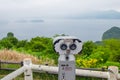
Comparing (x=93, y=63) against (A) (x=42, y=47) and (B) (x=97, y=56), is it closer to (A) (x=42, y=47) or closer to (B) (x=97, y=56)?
(B) (x=97, y=56)

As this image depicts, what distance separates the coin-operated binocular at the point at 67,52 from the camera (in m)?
6.62

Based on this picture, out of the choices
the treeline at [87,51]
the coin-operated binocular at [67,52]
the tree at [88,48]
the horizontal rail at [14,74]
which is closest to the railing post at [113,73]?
the coin-operated binocular at [67,52]

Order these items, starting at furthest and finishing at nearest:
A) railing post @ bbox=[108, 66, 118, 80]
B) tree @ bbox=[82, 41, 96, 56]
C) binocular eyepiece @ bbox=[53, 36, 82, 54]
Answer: tree @ bbox=[82, 41, 96, 56]
railing post @ bbox=[108, 66, 118, 80]
binocular eyepiece @ bbox=[53, 36, 82, 54]

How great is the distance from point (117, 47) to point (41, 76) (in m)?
11.2

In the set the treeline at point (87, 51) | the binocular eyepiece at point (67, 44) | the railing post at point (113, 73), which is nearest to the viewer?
the binocular eyepiece at point (67, 44)

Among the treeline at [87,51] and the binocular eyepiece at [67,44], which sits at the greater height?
the binocular eyepiece at [67,44]

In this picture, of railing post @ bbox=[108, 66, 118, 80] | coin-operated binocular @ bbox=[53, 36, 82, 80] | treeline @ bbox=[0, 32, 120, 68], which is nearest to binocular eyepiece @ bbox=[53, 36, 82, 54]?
coin-operated binocular @ bbox=[53, 36, 82, 80]

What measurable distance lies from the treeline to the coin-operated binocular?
7.89 m

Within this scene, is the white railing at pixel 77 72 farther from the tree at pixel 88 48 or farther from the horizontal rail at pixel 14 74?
the tree at pixel 88 48

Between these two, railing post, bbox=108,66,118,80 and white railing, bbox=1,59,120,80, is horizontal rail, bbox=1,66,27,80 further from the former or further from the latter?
railing post, bbox=108,66,118,80

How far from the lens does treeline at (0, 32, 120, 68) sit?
53.5 feet

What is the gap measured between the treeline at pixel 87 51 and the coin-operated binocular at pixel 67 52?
7.89 m

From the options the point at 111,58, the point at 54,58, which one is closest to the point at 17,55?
the point at 54,58

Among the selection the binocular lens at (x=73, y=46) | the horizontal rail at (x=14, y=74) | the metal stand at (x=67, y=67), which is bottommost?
the horizontal rail at (x=14, y=74)
